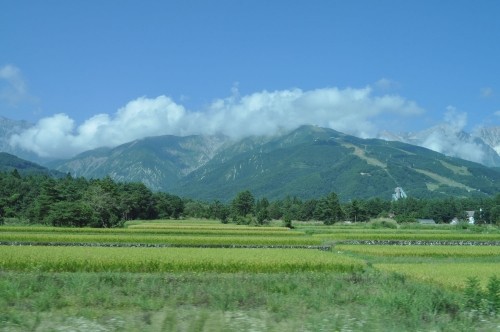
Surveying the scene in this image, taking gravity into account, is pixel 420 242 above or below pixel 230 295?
below

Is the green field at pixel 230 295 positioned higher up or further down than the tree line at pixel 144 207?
further down

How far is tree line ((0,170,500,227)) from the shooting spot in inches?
3258

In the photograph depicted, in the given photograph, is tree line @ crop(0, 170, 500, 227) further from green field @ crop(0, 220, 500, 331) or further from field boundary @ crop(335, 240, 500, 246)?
green field @ crop(0, 220, 500, 331)

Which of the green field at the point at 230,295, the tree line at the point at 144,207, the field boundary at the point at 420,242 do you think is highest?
the tree line at the point at 144,207

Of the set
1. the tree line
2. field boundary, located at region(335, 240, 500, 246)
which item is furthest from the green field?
the tree line

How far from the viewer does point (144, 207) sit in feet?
432

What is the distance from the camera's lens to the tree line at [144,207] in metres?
82.8

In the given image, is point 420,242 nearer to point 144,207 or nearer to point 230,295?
point 230,295

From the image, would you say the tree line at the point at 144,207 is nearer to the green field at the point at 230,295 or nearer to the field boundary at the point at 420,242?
the field boundary at the point at 420,242

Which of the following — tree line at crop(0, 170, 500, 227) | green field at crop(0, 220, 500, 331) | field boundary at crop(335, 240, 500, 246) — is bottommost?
field boundary at crop(335, 240, 500, 246)

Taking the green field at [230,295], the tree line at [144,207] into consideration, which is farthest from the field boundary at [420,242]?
the tree line at [144,207]

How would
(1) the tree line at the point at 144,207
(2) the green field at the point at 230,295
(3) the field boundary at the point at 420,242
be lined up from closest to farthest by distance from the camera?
(2) the green field at the point at 230,295
(3) the field boundary at the point at 420,242
(1) the tree line at the point at 144,207

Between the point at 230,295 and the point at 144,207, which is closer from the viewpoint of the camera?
the point at 230,295

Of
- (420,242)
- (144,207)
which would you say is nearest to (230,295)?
(420,242)
